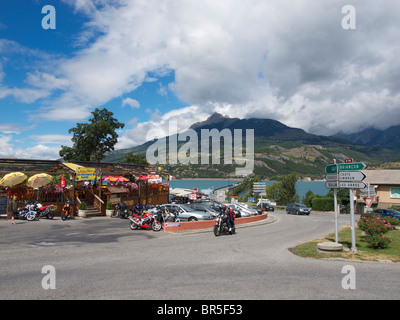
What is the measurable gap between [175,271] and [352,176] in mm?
7943

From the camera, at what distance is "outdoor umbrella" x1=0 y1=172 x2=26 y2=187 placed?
2034 cm

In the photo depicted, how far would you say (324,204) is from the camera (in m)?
51.8

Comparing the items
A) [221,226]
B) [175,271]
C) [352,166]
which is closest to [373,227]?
[352,166]

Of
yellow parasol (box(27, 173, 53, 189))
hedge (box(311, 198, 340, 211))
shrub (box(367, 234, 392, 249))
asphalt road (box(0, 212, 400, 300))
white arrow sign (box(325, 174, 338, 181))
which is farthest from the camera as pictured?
hedge (box(311, 198, 340, 211))

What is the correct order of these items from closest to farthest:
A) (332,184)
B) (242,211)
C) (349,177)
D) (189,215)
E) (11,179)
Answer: (349,177), (332,184), (11,179), (189,215), (242,211)

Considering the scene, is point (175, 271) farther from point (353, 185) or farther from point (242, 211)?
point (242, 211)

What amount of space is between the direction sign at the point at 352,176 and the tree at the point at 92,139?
4531 cm

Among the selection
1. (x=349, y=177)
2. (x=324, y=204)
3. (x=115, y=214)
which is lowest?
(x=324, y=204)

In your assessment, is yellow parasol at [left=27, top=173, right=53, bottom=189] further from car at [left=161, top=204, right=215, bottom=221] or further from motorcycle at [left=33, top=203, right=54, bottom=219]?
car at [left=161, top=204, right=215, bottom=221]

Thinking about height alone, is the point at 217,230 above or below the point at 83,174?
below

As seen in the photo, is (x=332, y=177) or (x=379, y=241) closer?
(x=379, y=241)

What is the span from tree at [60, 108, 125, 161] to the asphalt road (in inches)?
1537

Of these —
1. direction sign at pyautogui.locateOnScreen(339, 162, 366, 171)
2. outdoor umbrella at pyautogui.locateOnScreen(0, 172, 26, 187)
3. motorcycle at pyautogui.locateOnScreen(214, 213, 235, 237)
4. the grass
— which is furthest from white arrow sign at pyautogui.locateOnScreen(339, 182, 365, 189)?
outdoor umbrella at pyautogui.locateOnScreen(0, 172, 26, 187)

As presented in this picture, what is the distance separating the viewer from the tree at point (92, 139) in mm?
52056
